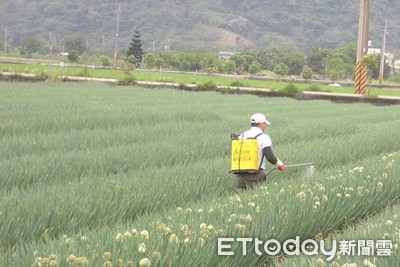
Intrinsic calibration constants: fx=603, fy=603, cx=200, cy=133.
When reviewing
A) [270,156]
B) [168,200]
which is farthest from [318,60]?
[168,200]

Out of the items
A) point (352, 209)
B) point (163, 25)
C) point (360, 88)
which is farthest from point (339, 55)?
point (352, 209)

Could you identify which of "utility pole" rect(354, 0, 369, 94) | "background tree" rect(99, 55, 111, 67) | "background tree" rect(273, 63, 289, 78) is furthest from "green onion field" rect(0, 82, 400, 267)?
"background tree" rect(99, 55, 111, 67)

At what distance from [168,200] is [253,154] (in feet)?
3.06

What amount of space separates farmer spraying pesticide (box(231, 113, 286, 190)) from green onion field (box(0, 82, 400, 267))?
0.19 metres

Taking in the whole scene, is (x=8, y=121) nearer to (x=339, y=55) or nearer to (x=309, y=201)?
(x=309, y=201)

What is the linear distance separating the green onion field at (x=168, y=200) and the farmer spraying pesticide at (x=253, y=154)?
19 centimetres

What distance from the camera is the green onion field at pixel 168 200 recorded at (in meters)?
3.17

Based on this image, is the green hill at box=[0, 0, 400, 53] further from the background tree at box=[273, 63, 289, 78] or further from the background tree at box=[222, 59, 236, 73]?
the background tree at box=[273, 63, 289, 78]

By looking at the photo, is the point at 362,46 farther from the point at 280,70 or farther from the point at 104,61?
the point at 104,61

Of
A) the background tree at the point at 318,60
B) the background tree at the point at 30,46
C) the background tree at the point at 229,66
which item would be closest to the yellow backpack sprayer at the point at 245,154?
the background tree at the point at 229,66

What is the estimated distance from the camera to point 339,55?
213ft

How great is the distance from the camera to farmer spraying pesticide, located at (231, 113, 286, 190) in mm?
5617

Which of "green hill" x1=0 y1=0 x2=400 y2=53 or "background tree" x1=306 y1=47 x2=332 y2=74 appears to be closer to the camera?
"background tree" x1=306 y1=47 x2=332 y2=74

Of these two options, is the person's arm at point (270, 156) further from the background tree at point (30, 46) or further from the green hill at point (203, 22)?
the green hill at point (203, 22)
